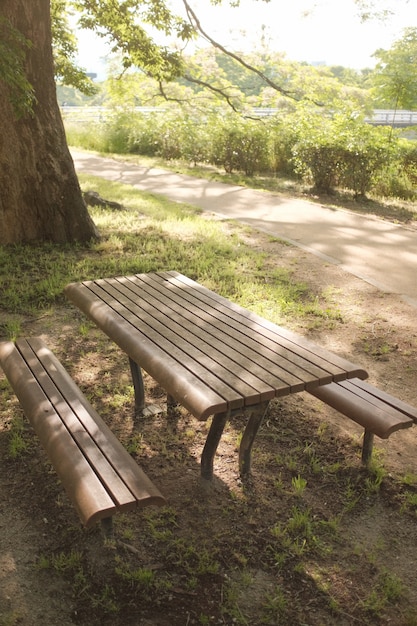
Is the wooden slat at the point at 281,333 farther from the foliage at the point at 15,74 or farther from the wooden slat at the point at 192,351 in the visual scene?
the foliage at the point at 15,74

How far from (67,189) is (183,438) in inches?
163

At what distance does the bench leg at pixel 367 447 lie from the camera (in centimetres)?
313

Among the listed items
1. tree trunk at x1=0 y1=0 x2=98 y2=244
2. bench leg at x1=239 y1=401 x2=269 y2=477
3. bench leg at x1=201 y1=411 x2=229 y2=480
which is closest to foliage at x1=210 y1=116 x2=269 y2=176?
tree trunk at x1=0 y1=0 x2=98 y2=244

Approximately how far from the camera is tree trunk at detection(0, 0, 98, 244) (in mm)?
6059

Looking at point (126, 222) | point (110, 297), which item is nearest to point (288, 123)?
point (126, 222)

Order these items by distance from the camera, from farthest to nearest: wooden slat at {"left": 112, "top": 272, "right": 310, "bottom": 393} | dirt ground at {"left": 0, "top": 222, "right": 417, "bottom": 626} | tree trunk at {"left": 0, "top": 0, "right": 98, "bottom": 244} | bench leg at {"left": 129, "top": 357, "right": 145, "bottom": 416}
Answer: tree trunk at {"left": 0, "top": 0, "right": 98, "bottom": 244} < bench leg at {"left": 129, "top": 357, "right": 145, "bottom": 416} < wooden slat at {"left": 112, "top": 272, "right": 310, "bottom": 393} < dirt ground at {"left": 0, "top": 222, "right": 417, "bottom": 626}

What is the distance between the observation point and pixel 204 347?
2.86 meters

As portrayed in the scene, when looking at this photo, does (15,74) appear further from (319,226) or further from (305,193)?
(305,193)

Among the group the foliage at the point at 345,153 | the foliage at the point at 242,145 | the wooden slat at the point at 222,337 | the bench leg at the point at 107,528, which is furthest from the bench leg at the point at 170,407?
the foliage at the point at 242,145

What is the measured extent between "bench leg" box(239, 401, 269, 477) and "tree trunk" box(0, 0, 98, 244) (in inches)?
175

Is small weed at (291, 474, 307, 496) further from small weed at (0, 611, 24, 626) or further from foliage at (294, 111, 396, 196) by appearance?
foliage at (294, 111, 396, 196)

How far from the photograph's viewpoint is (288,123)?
1328 cm

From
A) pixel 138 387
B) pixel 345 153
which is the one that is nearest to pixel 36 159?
pixel 138 387

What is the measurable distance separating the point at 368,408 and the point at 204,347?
931 millimetres
